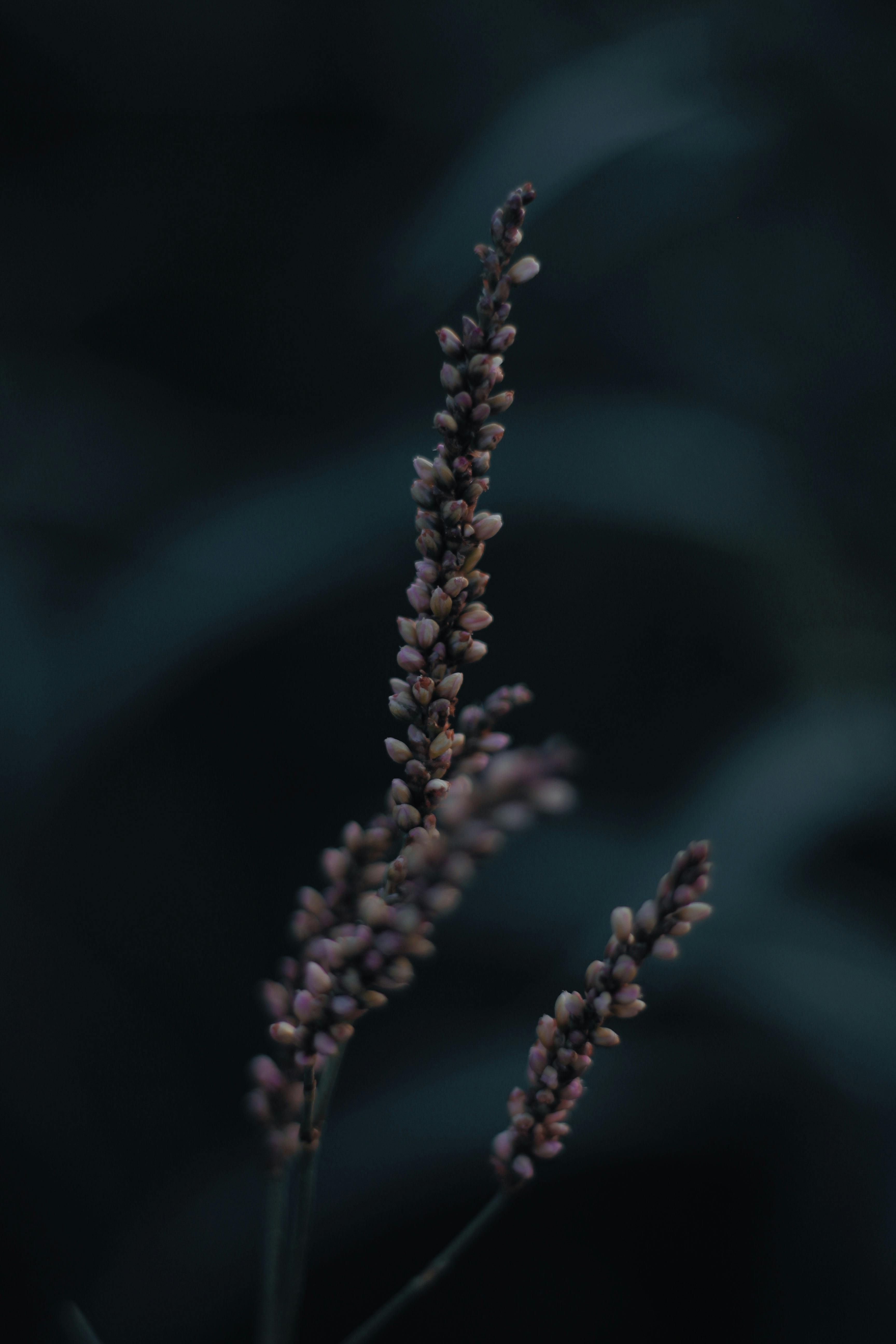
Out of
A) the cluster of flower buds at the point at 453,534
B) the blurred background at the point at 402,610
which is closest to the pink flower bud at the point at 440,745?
the cluster of flower buds at the point at 453,534

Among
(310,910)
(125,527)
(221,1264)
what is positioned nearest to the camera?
(310,910)

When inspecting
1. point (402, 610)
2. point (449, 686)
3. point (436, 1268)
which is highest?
point (402, 610)

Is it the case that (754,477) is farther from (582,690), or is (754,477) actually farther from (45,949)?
(45,949)

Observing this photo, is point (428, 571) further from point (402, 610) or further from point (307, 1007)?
point (402, 610)

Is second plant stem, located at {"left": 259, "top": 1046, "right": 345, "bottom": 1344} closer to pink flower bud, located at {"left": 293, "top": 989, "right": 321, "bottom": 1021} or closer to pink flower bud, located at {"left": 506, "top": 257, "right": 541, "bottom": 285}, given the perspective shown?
pink flower bud, located at {"left": 293, "top": 989, "right": 321, "bottom": 1021}

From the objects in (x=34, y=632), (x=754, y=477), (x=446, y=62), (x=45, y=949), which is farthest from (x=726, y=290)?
(x=45, y=949)

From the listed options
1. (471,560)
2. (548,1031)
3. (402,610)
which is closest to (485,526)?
(471,560)
